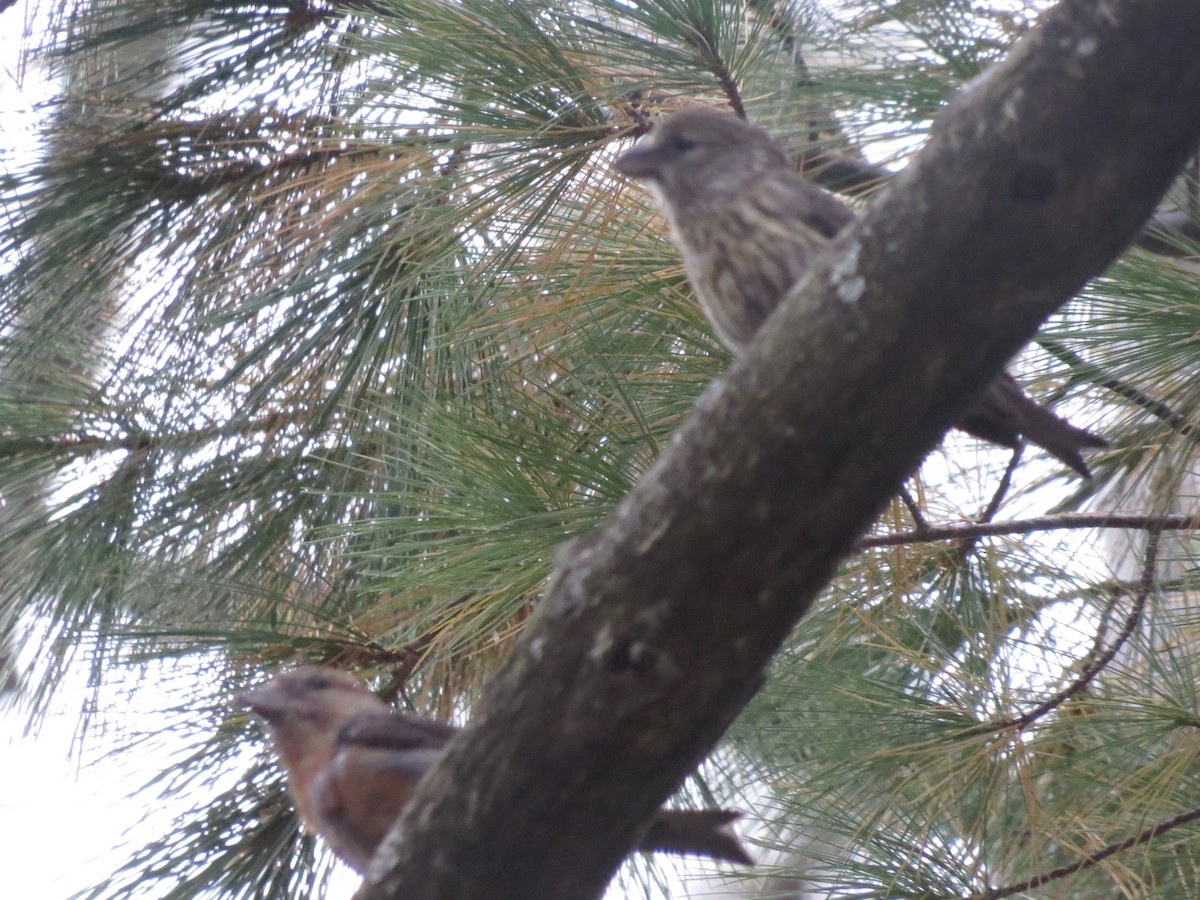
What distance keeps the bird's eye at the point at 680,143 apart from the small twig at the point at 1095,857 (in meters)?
1.30

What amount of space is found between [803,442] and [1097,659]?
1339 mm

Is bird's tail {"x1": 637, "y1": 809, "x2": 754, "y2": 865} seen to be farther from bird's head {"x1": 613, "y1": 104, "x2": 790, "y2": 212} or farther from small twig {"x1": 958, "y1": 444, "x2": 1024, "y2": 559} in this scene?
bird's head {"x1": 613, "y1": 104, "x2": 790, "y2": 212}


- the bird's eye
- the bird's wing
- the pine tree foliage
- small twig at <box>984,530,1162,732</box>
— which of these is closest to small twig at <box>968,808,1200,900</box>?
the pine tree foliage

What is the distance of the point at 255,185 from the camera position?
10.1 feet

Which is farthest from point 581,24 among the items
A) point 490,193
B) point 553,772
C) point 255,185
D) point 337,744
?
point 553,772

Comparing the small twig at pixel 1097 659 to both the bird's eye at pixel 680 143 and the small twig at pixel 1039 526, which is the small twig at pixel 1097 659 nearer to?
the small twig at pixel 1039 526

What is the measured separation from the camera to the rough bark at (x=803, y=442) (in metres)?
1.16

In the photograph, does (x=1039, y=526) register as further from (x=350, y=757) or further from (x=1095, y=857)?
(x=350, y=757)

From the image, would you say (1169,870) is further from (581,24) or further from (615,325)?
(581,24)

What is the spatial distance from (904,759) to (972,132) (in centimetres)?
143

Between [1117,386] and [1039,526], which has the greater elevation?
[1117,386]

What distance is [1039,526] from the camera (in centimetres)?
215

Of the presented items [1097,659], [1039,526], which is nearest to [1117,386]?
[1039,526]

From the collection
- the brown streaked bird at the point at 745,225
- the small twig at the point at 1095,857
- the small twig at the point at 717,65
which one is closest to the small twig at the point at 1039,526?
the brown streaked bird at the point at 745,225
